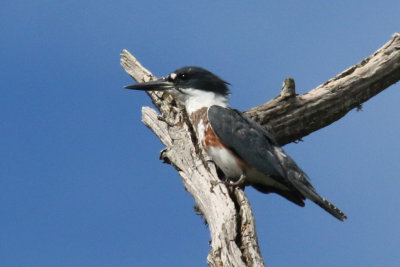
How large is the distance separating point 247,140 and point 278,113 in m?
1.08

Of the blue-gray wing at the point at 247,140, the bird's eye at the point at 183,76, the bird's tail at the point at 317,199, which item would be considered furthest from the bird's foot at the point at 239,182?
the bird's eye at the point at 183,76

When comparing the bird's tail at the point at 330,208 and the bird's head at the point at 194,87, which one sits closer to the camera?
the bird's tail at the point at 330,208

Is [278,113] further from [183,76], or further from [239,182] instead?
[239,182]

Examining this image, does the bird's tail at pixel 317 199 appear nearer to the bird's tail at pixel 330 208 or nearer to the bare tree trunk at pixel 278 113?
the bird's tail at pixel 330 208

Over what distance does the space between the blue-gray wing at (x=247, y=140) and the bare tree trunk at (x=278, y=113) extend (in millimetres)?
308

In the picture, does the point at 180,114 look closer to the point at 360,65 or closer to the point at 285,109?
the point at 285,109

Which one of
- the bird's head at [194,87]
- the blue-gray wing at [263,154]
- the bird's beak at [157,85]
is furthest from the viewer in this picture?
the bird's beak at [157,85]

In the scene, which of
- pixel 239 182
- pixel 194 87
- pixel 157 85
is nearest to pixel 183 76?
pixel 194 87

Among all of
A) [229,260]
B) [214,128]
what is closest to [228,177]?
[214,128]

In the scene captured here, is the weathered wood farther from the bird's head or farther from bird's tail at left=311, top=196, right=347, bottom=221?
bird's tail at left=311, top=196, right=347, bottom=221

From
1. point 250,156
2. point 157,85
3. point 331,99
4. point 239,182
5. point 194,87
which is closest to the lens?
point 239,182

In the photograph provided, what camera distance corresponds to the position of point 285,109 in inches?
287

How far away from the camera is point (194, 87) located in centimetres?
709

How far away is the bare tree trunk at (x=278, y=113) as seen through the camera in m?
6.12
